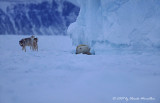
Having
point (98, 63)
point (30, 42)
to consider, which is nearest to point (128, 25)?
point (98, 63)

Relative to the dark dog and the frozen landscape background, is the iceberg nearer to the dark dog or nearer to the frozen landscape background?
the frozen landscape background

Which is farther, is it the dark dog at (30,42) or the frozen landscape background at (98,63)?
the dark dog at (30,42)

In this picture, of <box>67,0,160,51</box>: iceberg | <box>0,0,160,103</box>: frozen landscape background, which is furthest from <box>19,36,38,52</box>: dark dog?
<box>67,0,160,51</box>: iceberg

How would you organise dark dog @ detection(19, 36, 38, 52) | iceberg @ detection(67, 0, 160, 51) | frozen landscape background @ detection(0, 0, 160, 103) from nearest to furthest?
frozen landscape background @ detection(0, 0, 160, 103) < iceberg @ detection(67, 0, 160, 51) < dark dog @ detection(19, 36, 38, 52)

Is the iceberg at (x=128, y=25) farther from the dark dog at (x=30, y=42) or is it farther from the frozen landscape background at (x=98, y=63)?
the dark dog at (x=30, y=42)

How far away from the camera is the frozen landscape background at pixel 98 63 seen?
160cm

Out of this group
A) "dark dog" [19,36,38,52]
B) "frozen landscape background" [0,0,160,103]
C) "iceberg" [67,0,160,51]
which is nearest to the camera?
"frozen landscape background" [0,0,160,103]

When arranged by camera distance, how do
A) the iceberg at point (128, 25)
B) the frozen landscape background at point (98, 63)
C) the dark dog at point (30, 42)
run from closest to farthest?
1. the frozen landscape background at point (98, 63)
2. the iceberg at point (128, 25)
3. the dark dog at point (30, 42)

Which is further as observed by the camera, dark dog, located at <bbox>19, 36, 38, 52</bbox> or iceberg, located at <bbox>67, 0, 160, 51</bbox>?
dark dog, located at <bbox>19, 36, 38, 52</bbox>

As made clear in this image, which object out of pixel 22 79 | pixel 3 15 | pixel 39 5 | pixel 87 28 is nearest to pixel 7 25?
pixel 3 15

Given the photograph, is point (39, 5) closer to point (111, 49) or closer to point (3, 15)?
point (3, 15)

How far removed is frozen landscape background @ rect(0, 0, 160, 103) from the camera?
160 centimetres

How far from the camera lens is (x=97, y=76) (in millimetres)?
2139

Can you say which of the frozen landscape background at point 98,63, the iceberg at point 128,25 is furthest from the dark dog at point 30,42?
the iceberg at point 128,25
